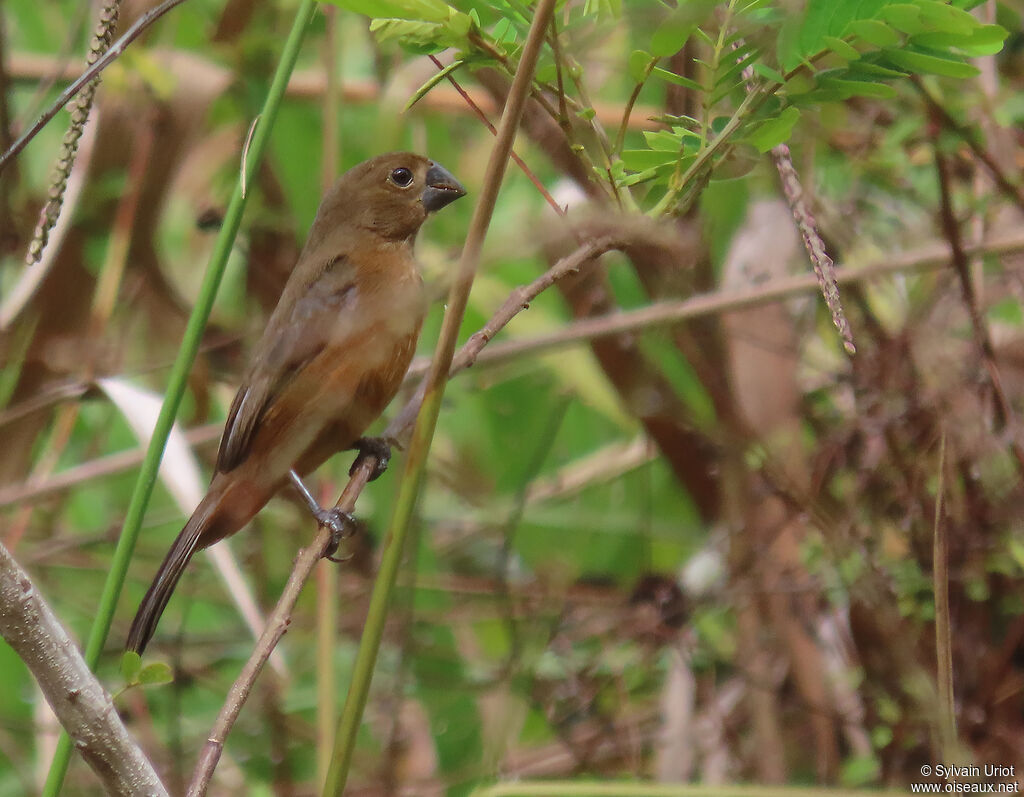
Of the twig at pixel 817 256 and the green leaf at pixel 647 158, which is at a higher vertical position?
the green leaf at pixel 647 158

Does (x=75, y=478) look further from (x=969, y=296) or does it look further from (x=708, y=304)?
(x=969, y=296)

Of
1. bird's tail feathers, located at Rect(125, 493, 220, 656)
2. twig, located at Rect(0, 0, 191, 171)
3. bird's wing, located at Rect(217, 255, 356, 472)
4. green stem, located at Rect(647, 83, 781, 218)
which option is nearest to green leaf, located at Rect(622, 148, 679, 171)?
green stem, located at Rect(647, 83, 781, 218)

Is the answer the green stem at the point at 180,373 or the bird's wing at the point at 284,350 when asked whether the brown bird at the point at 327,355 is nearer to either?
the bird's wing at the point at 284,350

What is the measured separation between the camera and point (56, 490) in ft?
10.7

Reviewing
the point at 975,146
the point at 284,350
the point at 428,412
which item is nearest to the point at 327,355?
the point at 284,350

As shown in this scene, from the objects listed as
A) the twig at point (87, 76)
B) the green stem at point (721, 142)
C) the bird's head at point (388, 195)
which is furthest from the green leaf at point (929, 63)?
the bird's head at point (388, 195)

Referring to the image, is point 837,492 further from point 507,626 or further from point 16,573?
point 16,573

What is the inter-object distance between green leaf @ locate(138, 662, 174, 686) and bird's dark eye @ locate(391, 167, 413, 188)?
6.65 ft

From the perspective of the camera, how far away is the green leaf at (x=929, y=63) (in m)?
1.35

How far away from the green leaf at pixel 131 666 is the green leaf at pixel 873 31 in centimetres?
109

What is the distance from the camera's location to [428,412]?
1.18m

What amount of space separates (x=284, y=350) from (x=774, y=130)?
72.3 inches

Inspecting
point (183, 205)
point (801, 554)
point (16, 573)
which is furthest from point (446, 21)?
point (183, 205)

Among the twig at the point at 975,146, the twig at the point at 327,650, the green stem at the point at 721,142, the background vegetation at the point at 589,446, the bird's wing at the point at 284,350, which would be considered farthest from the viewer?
the bird's wing at the point at 284,350
